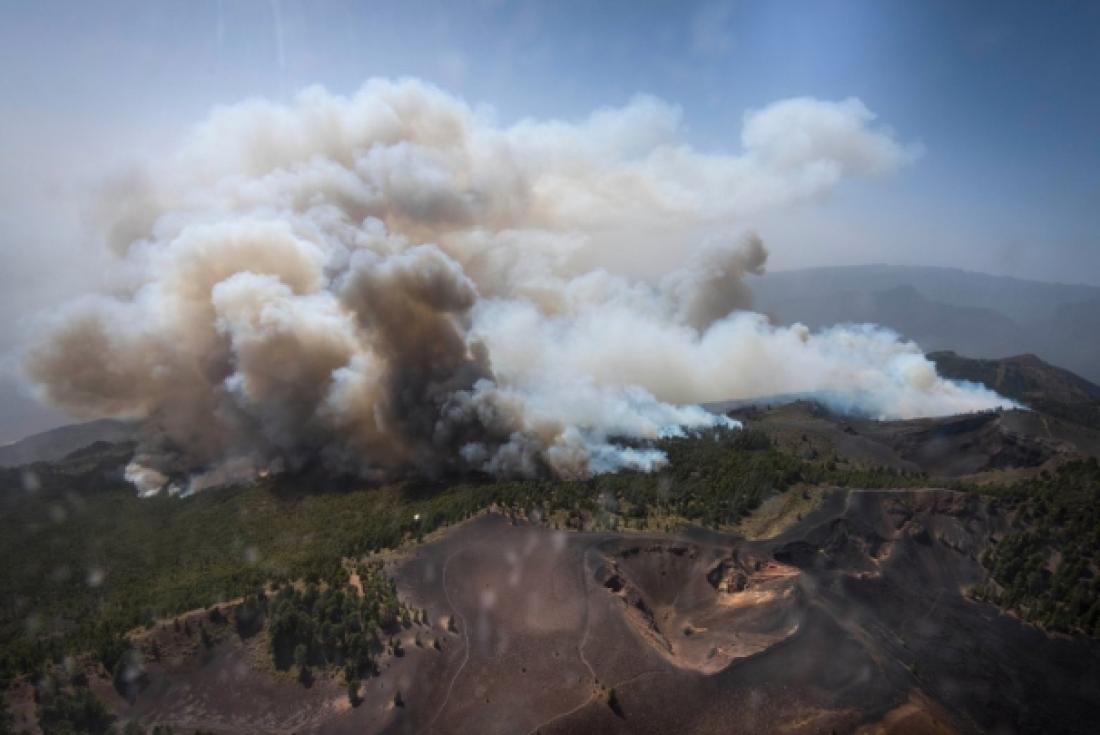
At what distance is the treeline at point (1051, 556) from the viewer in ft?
141

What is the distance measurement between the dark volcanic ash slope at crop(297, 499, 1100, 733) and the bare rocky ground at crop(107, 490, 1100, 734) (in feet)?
0.41

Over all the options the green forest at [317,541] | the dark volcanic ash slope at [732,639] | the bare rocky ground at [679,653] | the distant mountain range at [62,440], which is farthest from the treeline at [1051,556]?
the distant mountain range at [62,440]

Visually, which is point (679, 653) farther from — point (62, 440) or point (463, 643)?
point (62, 440)

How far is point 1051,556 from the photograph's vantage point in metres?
50.6

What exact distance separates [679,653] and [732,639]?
12.1 feet

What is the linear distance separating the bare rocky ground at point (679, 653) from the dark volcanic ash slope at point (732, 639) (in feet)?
0.41

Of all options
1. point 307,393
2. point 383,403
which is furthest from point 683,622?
point 307,393

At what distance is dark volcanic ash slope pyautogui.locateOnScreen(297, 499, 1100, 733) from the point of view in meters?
31.3

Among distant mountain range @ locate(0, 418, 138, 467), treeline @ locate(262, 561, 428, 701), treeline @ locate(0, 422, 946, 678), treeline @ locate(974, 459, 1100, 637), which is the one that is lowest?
distant mountain range @ locate(0, 418, 138, 467)

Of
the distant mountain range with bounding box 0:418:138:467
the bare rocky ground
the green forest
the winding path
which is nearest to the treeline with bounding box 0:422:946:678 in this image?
the green forest

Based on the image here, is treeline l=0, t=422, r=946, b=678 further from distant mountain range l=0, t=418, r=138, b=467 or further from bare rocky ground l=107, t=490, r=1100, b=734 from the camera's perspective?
distant mountain range l=0, t=418, r=138, b=467

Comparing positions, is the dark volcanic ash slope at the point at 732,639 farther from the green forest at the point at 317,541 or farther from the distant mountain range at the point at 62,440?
the distant mountain range at the point at 62,440

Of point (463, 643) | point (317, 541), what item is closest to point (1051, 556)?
point (463, 643)

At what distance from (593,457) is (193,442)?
5749 centimetres
